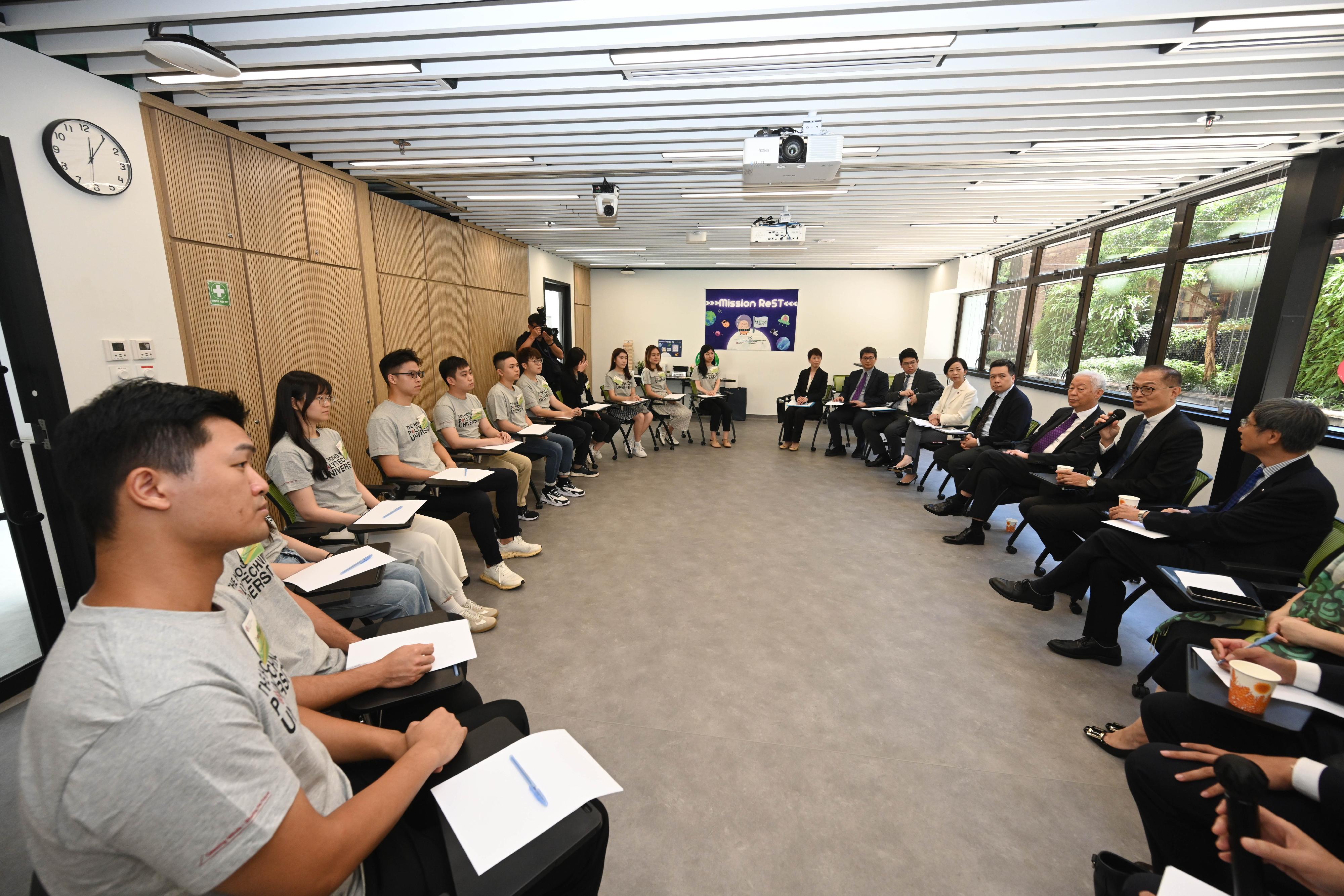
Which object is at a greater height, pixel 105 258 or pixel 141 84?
pixel 141 84

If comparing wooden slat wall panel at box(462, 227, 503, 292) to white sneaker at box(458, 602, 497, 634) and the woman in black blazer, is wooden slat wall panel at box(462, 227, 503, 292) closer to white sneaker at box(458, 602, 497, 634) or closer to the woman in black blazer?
the woman in black blazer

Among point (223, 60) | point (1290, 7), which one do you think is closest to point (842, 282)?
point (1290, 7)

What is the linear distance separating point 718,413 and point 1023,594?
513 cm

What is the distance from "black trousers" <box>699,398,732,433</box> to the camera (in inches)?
307

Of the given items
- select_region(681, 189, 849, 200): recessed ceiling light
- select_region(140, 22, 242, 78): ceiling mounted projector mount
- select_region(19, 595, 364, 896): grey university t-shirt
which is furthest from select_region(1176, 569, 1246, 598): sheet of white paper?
select_region(140, 22, 242, 78): ceiling mounted projector mount

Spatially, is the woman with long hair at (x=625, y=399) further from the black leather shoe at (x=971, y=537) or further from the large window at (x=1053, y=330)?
the large window at (x=1053, y=330)

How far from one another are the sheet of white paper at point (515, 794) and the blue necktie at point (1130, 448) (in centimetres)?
364

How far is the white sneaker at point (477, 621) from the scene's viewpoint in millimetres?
2842

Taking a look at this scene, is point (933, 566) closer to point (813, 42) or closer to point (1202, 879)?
point (1202, 879)

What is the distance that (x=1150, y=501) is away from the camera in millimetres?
3018

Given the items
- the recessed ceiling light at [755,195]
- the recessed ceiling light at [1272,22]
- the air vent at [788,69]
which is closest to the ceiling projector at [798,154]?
the air vent at [788,69]

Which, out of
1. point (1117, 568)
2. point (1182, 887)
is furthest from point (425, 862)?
point (1117, 568)

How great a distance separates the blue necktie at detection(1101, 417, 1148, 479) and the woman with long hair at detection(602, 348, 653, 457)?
4.69 metres

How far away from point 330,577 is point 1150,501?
4.13m
